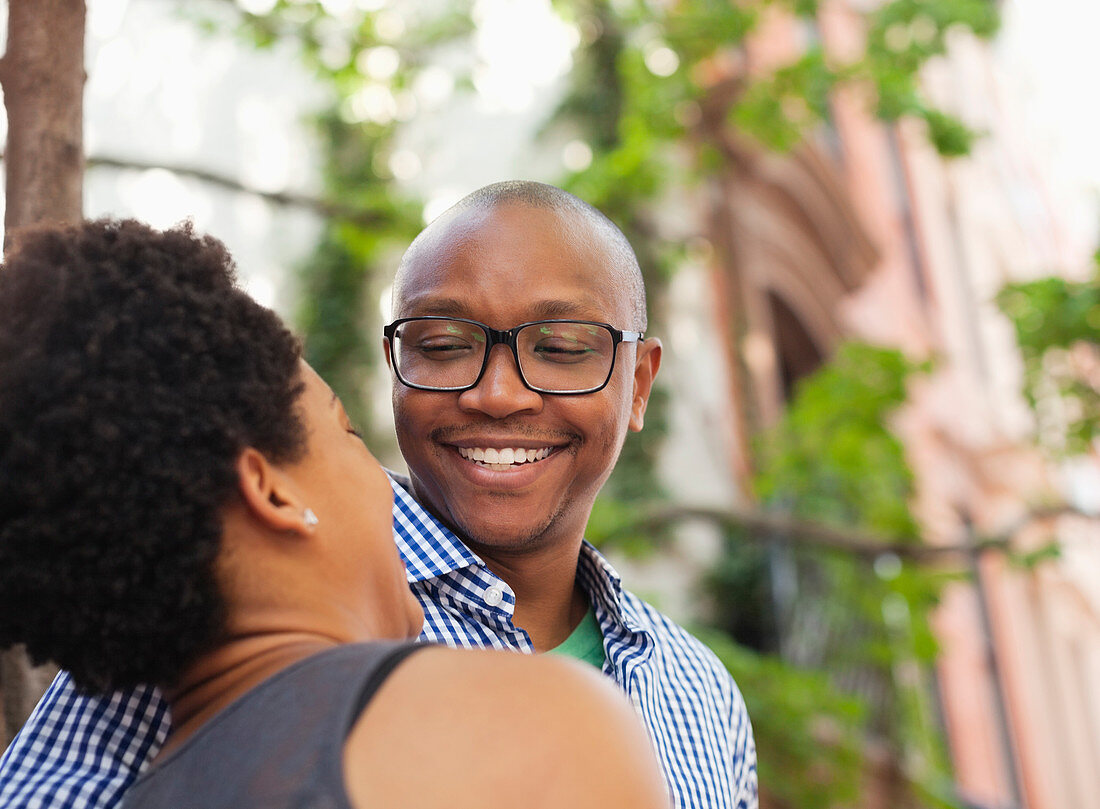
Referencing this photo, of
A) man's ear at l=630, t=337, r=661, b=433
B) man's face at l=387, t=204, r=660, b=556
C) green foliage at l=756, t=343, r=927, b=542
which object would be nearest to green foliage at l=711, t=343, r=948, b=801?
green foliage at l=756, t=343, r=927, b=542

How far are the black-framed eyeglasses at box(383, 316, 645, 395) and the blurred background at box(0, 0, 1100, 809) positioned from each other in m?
0.90

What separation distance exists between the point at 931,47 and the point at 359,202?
3668 mm

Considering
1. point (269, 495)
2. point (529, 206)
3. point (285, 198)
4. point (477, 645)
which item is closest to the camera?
point (269, 495)

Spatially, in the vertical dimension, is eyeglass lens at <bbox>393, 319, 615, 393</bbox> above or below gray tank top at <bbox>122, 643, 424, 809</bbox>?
above

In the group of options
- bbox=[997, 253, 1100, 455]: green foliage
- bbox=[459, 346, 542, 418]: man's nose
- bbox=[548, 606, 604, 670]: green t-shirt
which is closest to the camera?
bbox=[459, 346, 542, 418]: man's nose

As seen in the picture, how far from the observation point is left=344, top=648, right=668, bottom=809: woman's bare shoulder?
3.05 ft

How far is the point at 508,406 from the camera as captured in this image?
1.91 metres

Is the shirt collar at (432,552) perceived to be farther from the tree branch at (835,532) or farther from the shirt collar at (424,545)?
the tree branch at (835,532)

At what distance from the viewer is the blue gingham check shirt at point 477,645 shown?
4.28 feet

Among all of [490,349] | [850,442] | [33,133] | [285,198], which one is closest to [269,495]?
[490,349]

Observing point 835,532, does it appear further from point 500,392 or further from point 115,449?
point 115,449

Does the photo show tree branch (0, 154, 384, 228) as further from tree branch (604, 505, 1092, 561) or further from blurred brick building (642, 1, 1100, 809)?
blurred brick building (642, 1, 1100, 809)

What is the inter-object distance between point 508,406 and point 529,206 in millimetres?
429

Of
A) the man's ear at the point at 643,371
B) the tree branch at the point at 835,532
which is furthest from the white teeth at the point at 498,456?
the tree branch at the point at 835,532
